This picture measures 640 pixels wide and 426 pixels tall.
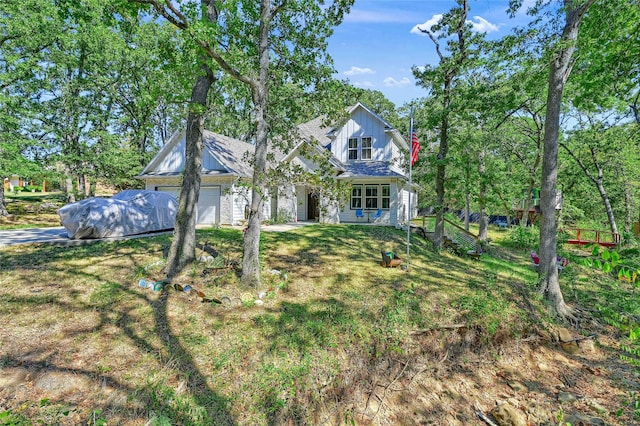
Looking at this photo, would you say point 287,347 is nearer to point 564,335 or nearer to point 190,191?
point 190,191

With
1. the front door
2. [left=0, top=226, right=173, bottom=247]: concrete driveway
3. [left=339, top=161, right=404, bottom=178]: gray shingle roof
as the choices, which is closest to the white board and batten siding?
[left=339, top=161, right=404, bottom=178]: gray shingle roof

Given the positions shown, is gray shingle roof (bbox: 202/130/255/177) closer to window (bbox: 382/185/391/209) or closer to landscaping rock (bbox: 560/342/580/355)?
window (bbox: 382/185/391/209)

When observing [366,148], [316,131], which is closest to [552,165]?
[366,148]

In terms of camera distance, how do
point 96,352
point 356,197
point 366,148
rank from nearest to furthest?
point 96,352 < point 356,197 < point 366,148

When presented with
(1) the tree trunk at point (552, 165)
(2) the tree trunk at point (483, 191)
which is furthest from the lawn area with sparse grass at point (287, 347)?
(2) the tree trunk at point (483, 191)

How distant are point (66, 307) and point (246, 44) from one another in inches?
276

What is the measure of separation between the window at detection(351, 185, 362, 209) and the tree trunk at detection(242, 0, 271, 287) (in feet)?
35.6

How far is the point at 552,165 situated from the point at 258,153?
6784 millimetres

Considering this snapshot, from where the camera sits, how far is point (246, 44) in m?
7.75

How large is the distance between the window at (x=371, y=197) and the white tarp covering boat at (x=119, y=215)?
32.6ft

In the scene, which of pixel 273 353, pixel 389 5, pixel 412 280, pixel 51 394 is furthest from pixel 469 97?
pixel 51 394

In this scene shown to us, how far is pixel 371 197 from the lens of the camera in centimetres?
1688

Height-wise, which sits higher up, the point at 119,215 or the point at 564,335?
the point at 119,215

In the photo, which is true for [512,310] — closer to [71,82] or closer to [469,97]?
[469,97]
